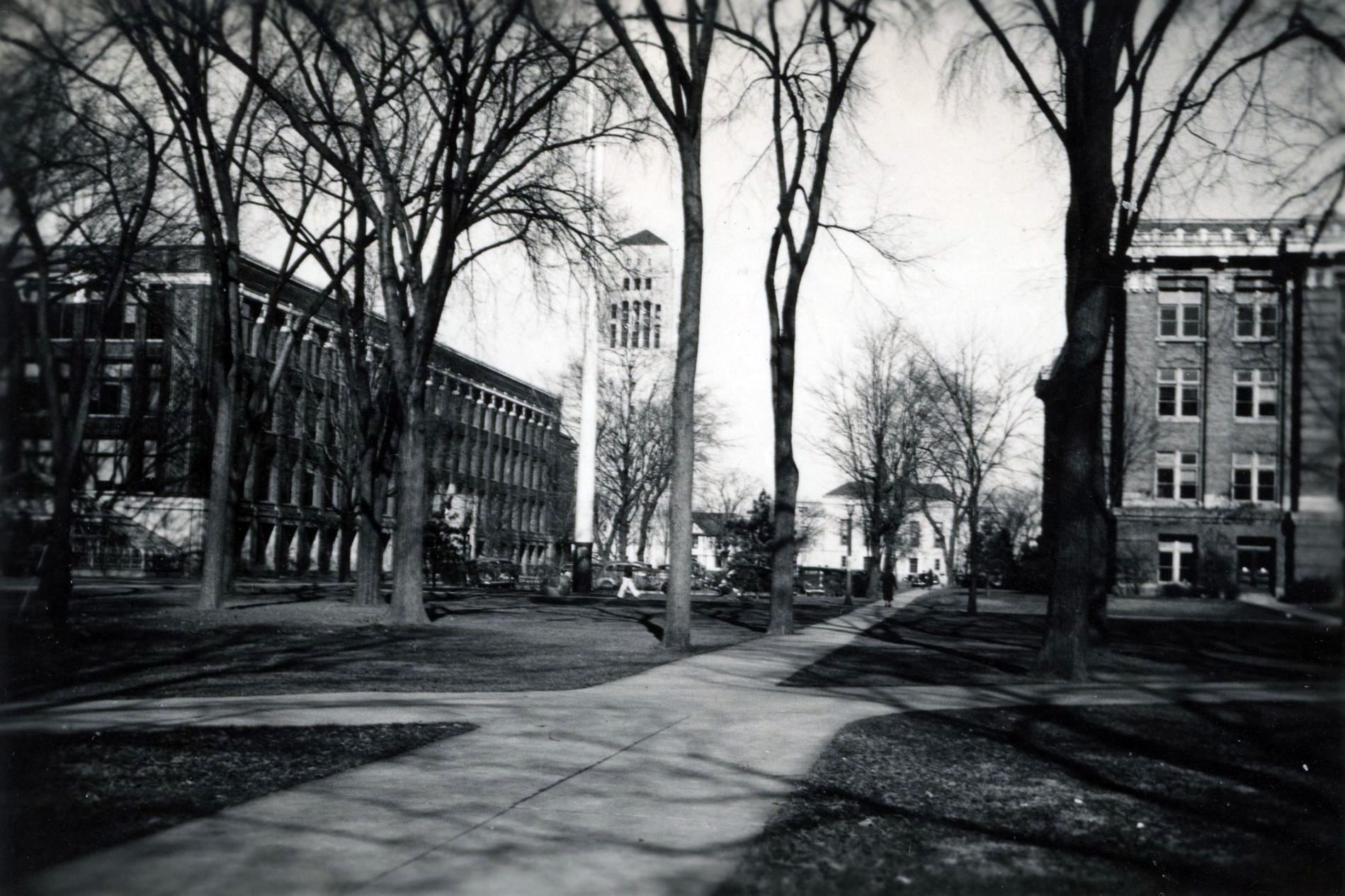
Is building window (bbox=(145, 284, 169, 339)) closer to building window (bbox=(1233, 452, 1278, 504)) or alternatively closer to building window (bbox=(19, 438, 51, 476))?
building window (bbox=(19, 438, 51, 476))

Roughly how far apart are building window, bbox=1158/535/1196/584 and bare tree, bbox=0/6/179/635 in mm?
47111

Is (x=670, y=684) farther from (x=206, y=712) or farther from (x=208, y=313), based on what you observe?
(x=208, y=313)

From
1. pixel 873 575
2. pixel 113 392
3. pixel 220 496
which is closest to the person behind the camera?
pixel 113 392

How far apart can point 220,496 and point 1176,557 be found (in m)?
43.9

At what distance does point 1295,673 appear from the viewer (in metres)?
17.3

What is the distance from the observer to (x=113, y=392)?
668 inches

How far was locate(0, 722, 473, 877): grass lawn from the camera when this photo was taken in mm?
6074

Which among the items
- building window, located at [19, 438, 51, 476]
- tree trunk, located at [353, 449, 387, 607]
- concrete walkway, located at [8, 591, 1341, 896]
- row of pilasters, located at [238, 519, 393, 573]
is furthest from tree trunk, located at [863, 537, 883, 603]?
building window, located at [19, 438, 51, 476]

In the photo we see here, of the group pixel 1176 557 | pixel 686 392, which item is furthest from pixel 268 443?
pixel 1176 557

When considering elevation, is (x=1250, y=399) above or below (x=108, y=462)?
above

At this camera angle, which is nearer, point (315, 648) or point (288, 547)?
point (315, 648)

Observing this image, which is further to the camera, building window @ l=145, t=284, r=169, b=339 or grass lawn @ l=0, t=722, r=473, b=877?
building window @ l=145, t=284, r=169, b=339

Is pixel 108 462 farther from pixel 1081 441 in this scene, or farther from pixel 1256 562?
pixel 1256 562

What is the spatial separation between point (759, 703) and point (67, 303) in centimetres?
725
